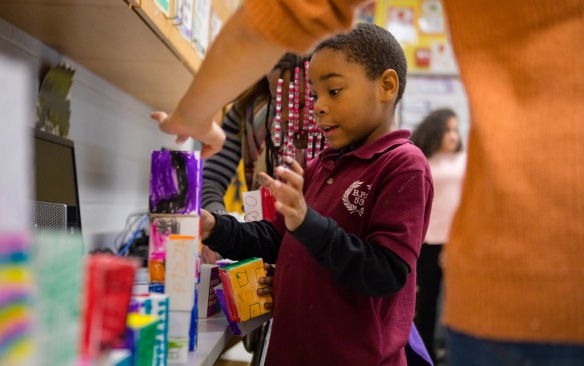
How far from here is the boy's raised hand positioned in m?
0.84

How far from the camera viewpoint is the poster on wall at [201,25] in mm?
1878

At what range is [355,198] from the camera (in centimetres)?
106

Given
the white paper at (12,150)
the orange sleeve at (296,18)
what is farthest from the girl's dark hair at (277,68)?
the white paper at (12,150)

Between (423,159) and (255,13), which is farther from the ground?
(255,13)

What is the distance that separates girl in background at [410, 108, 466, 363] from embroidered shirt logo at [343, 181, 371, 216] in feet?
7.06

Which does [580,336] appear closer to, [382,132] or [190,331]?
[190,331]

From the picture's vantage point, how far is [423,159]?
1.07m

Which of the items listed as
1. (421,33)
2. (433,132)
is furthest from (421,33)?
(433,132)

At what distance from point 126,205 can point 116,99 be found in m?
0.50

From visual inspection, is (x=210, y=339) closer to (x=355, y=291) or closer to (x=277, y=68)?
(x=355, y=291)

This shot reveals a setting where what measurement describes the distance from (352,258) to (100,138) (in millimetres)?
1472

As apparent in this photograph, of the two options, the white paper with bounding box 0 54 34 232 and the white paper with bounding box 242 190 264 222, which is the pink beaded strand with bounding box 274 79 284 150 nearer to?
the white paper with bounding box 242 190 264 222

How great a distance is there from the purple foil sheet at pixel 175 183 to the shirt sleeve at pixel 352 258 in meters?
0.23

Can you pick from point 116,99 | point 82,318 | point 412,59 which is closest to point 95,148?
point 116,99
